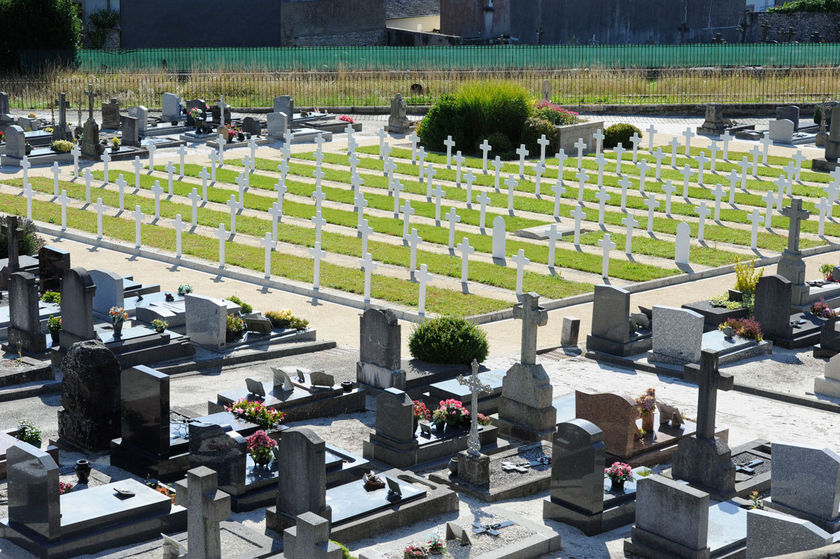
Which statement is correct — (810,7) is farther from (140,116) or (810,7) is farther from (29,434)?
(29,434)

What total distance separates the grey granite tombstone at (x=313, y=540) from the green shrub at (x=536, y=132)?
100 feet

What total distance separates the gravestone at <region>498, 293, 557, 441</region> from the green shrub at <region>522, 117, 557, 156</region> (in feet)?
81.2

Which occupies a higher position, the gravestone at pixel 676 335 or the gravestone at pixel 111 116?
the gravestone at pixel 111 116

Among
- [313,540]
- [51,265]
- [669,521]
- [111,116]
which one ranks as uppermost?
[111,116]

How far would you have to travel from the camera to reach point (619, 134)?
41062mm

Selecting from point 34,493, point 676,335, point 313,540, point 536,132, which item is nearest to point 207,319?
point 34,493

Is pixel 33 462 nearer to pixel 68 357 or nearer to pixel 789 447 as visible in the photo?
pixel 68 357

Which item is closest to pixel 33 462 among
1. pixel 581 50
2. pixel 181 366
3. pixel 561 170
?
pixel 181 366

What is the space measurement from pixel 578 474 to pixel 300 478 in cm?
297

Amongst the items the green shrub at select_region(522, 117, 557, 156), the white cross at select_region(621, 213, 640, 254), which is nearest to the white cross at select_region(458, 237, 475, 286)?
the white cross at select_region(621, 213, 640, 254)

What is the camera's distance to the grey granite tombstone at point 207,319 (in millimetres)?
18922

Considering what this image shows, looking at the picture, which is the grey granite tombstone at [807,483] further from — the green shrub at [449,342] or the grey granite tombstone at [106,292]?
the grey granite tombstone at [106,292]

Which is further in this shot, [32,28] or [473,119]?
[32,28]

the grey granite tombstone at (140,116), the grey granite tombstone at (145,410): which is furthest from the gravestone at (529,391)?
the grey granite tombstone at (140,116)
